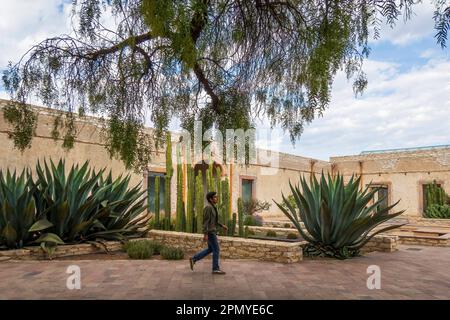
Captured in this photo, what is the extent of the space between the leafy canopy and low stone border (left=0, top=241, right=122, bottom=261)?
2.46 meters

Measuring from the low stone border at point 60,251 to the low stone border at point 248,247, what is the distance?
4.69ft

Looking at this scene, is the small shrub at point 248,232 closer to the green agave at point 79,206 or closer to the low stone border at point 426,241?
the green agave at point 79,206

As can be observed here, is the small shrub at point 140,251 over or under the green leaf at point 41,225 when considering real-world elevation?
under

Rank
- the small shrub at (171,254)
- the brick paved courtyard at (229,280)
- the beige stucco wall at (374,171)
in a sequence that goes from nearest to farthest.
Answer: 1. the brick paved courtyard at (229,280)
2. the small shrub at (171,254)
3. the beige stucco wall at (374,171)

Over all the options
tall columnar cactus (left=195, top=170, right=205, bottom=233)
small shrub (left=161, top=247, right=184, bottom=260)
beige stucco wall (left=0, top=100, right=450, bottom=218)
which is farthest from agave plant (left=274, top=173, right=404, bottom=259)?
beige stucco wall (left=0, top=100, right=450, bottom=218)

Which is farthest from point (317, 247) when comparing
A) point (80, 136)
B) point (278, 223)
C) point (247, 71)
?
point (80, 136)

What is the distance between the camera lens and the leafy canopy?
213 inches

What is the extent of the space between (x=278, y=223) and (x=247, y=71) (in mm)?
8491

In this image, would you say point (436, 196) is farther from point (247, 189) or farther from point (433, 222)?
point (247, 189)

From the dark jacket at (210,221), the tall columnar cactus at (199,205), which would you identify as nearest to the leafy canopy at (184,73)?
the dark jacket at (210,221)

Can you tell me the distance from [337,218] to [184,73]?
4.93 meters

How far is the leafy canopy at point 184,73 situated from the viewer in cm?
542

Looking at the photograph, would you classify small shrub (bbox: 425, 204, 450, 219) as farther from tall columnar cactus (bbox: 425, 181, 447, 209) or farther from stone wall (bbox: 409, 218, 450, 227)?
stone wall (bbox: 409, 218, 450, 227)

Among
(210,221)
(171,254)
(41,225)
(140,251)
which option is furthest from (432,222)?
(41,225)
